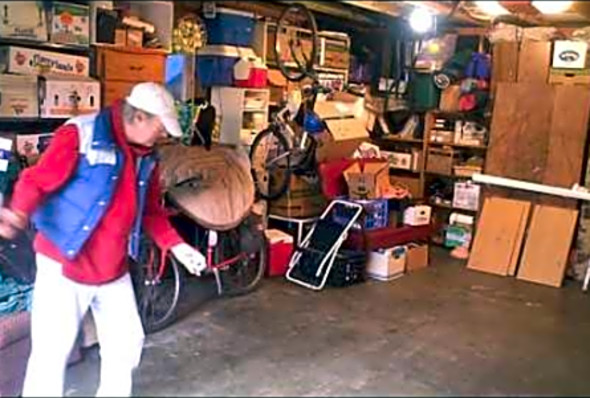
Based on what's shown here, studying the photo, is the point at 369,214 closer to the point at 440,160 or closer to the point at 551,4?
the point at 440,160

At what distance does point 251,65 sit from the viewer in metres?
6.00

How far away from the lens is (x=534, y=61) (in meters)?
6.36

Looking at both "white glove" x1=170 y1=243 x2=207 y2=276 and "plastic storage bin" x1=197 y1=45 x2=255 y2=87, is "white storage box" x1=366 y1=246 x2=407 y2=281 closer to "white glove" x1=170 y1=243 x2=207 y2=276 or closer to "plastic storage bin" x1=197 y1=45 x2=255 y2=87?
"plastic storage bin" x1=197 y1=45 x2=255 y2=87

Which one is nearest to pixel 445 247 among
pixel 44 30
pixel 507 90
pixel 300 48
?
pixel 507 90

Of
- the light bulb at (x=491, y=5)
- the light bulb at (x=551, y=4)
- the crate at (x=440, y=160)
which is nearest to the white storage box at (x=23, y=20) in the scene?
the light bulb at (x=491, y=5)

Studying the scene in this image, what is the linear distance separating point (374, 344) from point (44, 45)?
2909mm

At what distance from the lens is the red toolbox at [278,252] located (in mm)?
5789

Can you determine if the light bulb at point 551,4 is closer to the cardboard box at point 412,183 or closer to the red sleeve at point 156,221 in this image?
the red sleeve at point 156,221

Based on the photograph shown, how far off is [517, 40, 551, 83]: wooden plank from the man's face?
14.2 ft

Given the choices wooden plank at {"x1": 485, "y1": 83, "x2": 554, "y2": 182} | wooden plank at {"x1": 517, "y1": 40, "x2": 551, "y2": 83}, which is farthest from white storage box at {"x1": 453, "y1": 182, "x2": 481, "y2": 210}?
wooden plank at {"x1": 517, "y1": 40, "x2": 551, "y2": 83}

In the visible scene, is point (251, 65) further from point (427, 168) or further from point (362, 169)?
point (427, 168)

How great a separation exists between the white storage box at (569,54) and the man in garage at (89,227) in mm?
4314

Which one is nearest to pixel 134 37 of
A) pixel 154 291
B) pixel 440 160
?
pixel 154 291

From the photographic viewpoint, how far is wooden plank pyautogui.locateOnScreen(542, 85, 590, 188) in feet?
20.0
